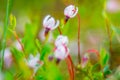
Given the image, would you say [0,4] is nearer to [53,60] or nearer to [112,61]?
[112,61]

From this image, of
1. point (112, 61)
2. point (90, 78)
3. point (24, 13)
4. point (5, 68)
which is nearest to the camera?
point (90, 78)

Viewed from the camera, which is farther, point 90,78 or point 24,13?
point 24,13

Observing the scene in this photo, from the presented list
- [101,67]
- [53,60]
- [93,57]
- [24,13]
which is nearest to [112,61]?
[93,57]

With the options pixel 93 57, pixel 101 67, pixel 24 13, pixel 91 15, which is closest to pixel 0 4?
pixel 24 13

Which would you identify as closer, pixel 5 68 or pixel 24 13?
pixel 5 68

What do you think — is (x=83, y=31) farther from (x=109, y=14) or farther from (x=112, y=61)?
(x=112, y=61)

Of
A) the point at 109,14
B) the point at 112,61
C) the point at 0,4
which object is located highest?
the point at 0,4

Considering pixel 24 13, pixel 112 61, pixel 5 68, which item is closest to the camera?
pixel 5 68

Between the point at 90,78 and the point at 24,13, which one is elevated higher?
the point at 24,13

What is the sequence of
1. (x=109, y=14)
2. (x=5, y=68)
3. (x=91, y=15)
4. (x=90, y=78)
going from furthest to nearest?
(x=91, y=15) < (x=109, y=14) < (x=5, y=68) < (x=90, y=78)
